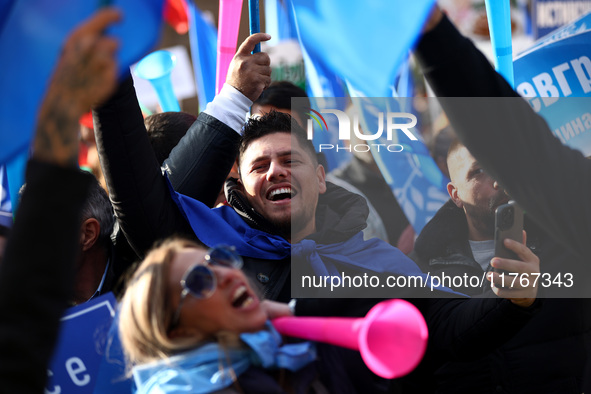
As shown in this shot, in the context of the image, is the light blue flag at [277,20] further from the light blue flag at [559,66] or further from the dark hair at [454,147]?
the dark hair at [454,147]

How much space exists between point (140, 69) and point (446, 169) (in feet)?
6.10

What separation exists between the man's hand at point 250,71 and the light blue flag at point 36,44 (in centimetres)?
99

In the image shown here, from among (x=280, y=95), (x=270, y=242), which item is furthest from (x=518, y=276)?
(x=280, y=95)

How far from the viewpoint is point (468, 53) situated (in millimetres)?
1388

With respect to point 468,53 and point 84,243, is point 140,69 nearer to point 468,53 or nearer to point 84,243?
point 84,243

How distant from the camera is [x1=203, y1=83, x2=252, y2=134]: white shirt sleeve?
2.15 m

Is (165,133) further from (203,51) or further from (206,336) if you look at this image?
(206,336)

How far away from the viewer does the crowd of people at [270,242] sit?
931 millimetres

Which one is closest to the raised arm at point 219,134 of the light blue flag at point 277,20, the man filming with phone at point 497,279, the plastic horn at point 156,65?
the man filming with phone at point 497,279

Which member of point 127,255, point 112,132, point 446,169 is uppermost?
point 446,169

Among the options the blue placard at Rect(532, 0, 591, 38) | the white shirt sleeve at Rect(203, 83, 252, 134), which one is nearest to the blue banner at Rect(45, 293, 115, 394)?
the white shirt sleeve at Rect(203, 83, 252, 134)

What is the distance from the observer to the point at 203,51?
138 inches

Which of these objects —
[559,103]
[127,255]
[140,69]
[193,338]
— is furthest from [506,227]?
[140,69]

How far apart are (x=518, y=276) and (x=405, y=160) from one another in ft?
1.25
